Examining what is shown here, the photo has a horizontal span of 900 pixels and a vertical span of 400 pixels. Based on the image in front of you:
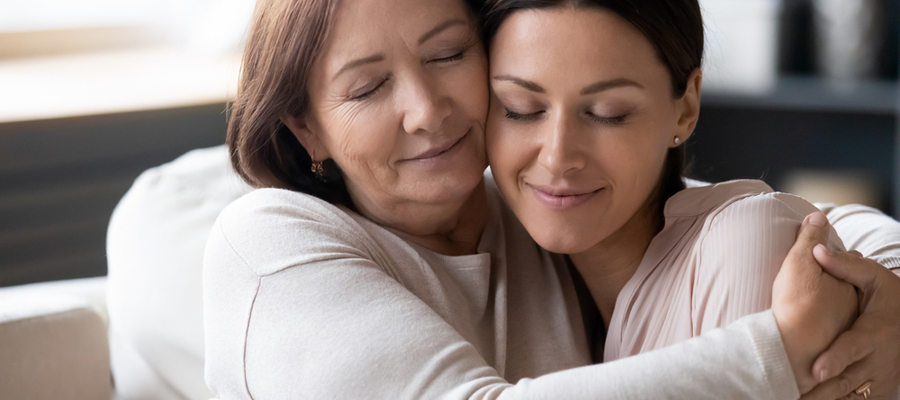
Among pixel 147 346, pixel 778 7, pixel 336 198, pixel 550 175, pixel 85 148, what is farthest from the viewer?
pixel 778 7

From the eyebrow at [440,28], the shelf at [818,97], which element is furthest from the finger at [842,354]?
the shelf at [818,97]

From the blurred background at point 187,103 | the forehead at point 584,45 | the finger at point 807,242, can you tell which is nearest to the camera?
the finger at point 807,242

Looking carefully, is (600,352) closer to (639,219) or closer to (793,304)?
(639,219)

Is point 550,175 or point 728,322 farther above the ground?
point 550,175

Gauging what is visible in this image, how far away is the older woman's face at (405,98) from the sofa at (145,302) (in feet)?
2.34

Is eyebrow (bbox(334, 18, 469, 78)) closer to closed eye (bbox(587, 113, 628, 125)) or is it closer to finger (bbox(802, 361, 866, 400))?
closed eye (bbox(587, 113, 628, 125))

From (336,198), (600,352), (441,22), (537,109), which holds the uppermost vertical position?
(441,22)

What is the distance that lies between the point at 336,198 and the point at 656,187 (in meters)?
0.58

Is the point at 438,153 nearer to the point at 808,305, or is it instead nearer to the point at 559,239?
the point at 559,239

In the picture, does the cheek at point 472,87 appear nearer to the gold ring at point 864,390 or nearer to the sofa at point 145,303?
the gold ring at point 864,390

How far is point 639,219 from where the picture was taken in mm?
1312

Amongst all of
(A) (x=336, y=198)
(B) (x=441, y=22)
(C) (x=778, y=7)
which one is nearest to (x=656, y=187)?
(B) (x=441, y=22)

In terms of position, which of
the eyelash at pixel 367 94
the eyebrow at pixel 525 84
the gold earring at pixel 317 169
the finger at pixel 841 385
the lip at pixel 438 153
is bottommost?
the finger at pixel 841 385

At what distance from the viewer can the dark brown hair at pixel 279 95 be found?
1166mm
